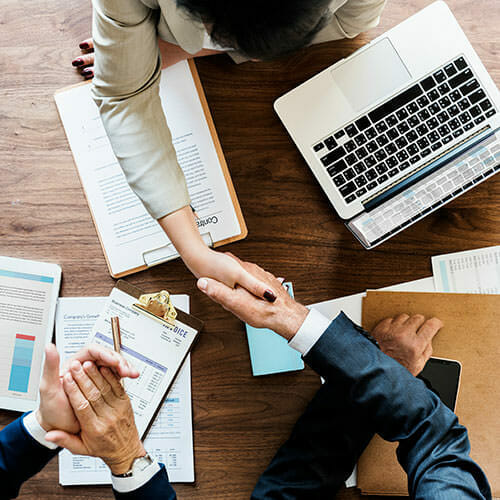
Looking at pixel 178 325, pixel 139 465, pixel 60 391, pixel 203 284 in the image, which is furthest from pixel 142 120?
pixel 139 465

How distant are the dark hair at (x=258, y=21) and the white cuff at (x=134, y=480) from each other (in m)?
0.78

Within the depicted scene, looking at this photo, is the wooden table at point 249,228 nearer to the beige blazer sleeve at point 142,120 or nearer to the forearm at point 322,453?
the forearm at point 322,453

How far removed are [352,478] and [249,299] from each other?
496 millimetres

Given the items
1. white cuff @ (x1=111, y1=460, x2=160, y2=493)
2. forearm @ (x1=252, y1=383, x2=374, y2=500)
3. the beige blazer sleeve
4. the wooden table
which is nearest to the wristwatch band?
white cuff @ (x1=111, y1=460, x2=160, y2=493)

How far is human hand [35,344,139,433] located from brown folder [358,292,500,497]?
1.72 feet

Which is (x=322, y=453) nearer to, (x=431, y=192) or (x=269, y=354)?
(x=269, y=354)

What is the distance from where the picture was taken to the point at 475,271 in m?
1.07

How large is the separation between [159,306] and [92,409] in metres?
0.24

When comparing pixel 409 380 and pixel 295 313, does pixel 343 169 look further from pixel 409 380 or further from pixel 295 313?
pixel 409 380

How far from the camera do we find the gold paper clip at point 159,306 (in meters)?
1.06

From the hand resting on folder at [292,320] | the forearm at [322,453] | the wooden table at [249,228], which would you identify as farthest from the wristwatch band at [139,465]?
the hand resting on folder at [292,320]

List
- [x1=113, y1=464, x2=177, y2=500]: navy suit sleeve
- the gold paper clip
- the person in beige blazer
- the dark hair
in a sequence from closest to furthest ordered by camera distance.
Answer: the dark hair < the person in beige blazer < [x1=113, y1=464, x2=177, y2=500]: navy suit sleeve < the gold paper clip

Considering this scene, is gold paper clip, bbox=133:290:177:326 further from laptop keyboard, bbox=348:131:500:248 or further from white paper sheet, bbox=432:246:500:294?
white paper sheet, bbox=432:246:500:294

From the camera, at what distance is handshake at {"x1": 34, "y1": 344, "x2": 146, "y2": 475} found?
96 cm
